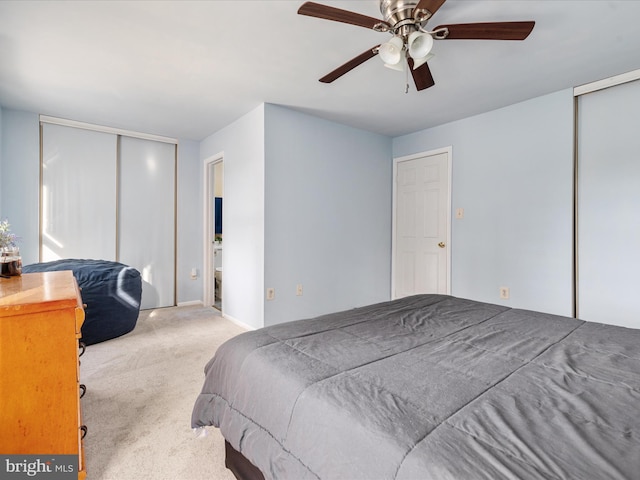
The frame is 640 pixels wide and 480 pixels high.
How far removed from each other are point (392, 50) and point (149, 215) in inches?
148

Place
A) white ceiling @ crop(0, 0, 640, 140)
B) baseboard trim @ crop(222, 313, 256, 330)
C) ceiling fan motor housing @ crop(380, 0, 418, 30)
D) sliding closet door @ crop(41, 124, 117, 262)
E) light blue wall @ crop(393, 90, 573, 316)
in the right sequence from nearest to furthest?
1. ceiling fan motor housing @ crop(380, 0, 418, 30)
2. white ceiling @ crop(0, 0, 640, 140)
3. light blue wall @ crop(393, 90, 573, 316)
4. baseboard trim @ crop(222, 313, 256, 330)
5. sliding closet door @ crop(41, 124, 117, 262)

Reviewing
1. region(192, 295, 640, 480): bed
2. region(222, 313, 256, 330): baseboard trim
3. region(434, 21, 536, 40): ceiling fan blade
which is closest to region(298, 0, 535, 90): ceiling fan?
region(434, 21, 536, 40): ceiling fan blade

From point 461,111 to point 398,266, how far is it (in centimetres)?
196

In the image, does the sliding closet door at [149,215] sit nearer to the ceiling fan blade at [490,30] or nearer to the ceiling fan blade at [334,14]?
the ceiling fan blade at [334,14]

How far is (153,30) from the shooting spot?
2.03m

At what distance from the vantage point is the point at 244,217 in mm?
3582

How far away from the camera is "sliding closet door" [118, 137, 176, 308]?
4.14 metres

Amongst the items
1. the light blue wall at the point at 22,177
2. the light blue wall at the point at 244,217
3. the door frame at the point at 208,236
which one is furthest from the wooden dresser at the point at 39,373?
the door frame at the point at 208,236

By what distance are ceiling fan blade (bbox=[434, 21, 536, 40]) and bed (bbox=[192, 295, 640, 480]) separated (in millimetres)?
1436

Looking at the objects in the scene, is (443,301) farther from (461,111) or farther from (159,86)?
(159,86)

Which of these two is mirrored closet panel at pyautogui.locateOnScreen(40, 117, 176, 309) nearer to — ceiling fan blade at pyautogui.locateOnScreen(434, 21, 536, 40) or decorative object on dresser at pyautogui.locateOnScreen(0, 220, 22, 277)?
decorative object on dresser at pyautogui.locateOnScreen(0, 220, 22, 277)

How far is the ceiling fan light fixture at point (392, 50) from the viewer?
→ 5.41ft

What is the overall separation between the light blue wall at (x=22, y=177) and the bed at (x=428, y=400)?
11.2 ft

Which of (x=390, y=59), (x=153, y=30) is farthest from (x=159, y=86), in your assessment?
(x=390, y=59)
